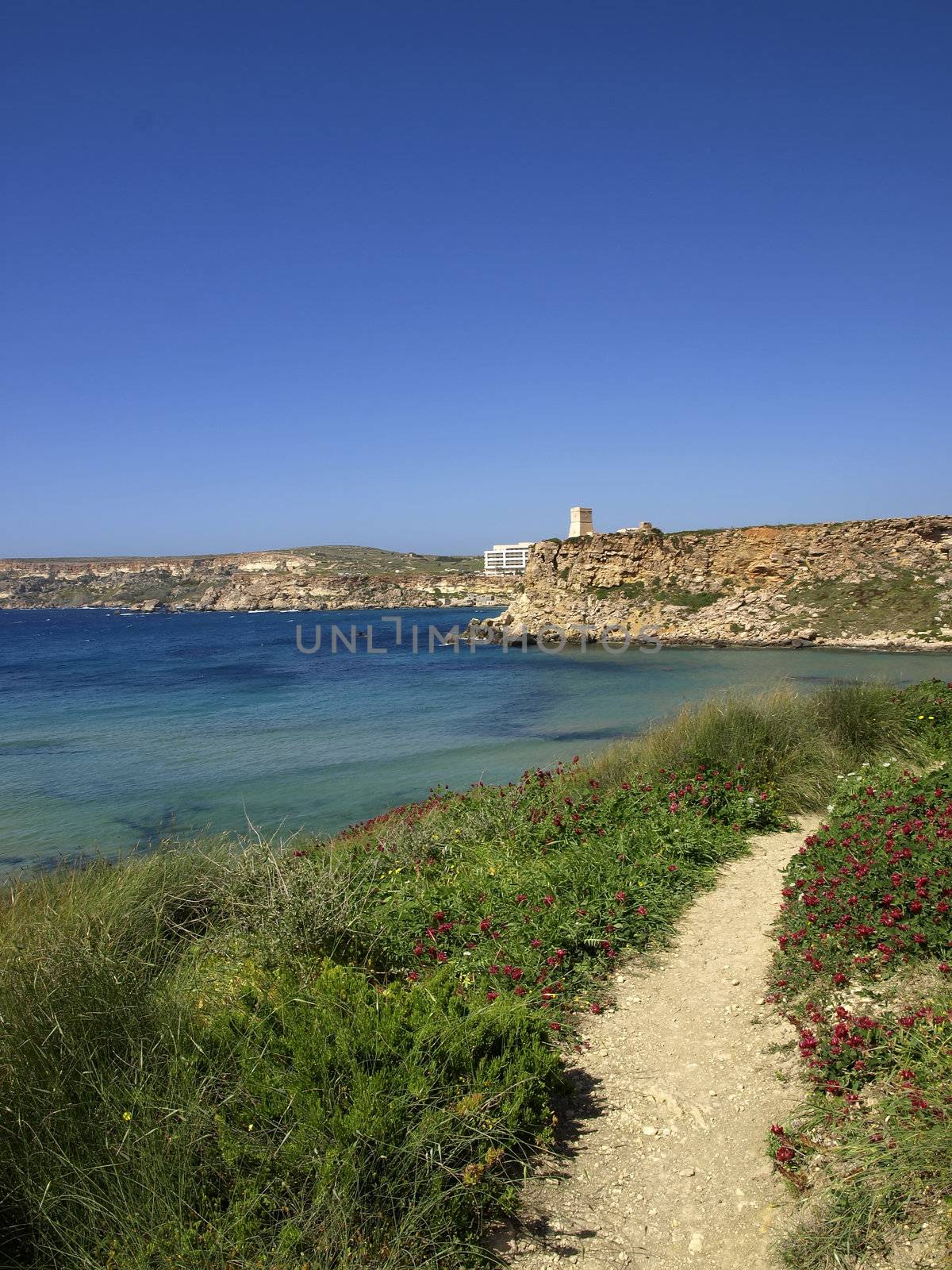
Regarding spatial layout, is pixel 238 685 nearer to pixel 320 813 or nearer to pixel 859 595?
pixel 320 813

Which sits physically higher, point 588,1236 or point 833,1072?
point 833,1072

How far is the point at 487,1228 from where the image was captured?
9.35 ft

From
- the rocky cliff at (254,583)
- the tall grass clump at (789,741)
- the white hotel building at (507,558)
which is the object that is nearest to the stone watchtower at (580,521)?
the rocky cliff at (254,583)

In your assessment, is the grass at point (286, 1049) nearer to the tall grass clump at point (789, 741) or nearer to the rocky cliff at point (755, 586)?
the tall grass clump at point (789, 741)

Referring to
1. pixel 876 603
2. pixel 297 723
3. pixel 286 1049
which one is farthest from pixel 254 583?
pixel 286 1049

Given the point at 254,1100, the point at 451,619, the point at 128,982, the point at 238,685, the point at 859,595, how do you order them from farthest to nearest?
the point at 451,619, the point at 859,595, the point at 238,685, the point at 128,982, the point at 254,1100

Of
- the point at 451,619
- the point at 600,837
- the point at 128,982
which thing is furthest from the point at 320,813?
the point at 451,619

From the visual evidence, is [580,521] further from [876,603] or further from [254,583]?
[254,583]

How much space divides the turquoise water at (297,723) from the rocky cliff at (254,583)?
173ft

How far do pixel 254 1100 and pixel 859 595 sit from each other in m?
42.6

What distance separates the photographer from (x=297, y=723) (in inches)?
826

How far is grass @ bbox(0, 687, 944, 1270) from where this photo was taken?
2547 mm

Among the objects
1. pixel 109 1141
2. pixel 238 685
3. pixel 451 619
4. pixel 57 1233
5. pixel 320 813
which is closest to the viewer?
pixel 57 1233

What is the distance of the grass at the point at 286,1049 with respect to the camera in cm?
255
